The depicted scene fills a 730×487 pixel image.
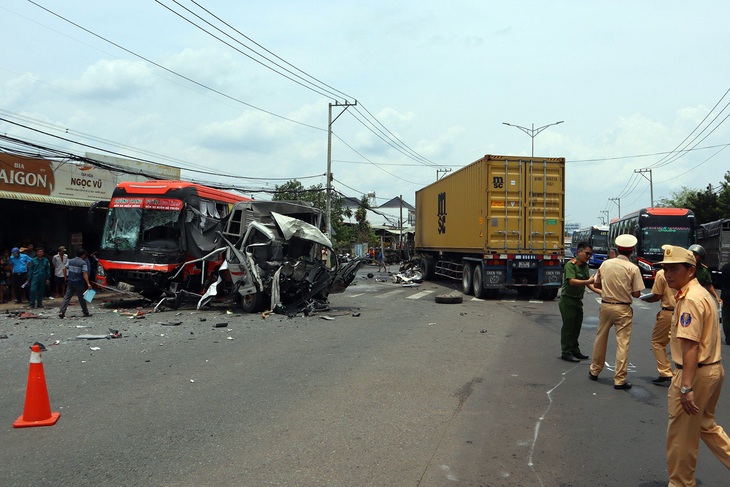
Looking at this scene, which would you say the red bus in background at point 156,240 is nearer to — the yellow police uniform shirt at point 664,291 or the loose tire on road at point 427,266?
the yellow police uniform shirt at point 664,291

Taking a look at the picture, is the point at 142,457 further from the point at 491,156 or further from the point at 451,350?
the point at 491,156

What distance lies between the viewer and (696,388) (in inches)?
142

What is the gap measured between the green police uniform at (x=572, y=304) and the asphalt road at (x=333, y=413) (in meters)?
0.36

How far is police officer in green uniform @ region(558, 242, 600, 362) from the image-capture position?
26.6 feet

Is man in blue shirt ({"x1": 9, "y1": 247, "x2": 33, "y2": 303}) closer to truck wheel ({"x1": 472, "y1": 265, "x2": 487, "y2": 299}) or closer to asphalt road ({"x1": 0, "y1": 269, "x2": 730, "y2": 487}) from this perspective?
asphalt road ({"x1": 0, "y1": 269, "x2": 730, "y2": 487})

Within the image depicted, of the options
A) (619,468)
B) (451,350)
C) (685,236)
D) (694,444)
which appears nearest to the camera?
(694,444)

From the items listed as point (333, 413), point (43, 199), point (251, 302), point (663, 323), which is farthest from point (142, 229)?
point (663, 323)

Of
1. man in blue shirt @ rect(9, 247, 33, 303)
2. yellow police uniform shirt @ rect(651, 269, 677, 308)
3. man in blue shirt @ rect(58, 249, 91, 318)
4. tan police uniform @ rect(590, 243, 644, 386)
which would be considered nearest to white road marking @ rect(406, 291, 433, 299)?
man in blue shirt @ rect(58, 249, 91, 318)

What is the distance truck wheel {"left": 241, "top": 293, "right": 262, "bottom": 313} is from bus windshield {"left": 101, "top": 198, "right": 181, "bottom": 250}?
8.19ft

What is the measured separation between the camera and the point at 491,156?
1702cm

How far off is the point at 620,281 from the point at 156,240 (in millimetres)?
12072

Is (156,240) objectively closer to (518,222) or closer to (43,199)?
(43,199)

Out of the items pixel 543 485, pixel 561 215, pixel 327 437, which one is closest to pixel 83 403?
pixel 327 437

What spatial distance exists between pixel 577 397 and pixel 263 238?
31.8ft
